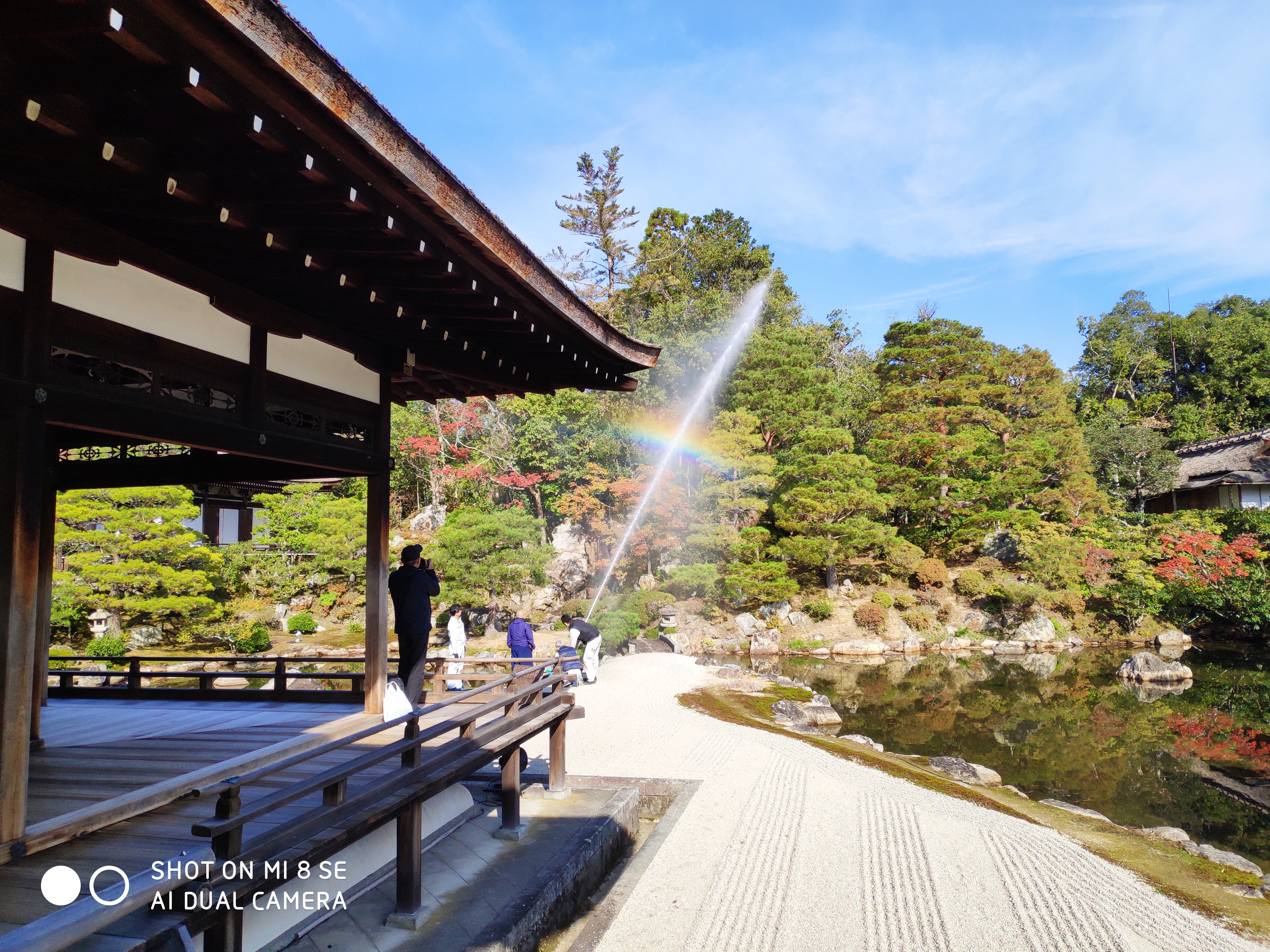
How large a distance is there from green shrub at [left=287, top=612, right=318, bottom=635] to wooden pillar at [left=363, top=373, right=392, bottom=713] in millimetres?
13393

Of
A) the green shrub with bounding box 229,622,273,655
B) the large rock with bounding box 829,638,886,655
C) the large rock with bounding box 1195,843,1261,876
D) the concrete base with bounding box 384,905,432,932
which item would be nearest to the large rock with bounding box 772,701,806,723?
the large rock with bounding box 1195,843,1261,876

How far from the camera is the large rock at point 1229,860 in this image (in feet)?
19.5

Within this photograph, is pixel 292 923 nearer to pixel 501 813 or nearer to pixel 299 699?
pixel 501 813

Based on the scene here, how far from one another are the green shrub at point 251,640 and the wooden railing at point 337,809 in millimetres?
12146

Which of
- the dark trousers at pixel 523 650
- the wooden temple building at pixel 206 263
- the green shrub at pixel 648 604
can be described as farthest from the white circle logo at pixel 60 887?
the green shrub at pixel 648 604

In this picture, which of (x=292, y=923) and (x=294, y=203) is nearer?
(x=294, y=203)

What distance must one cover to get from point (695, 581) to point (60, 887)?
1715cm

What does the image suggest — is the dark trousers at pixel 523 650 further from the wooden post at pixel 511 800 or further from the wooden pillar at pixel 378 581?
the wooden post at pixel 511 800

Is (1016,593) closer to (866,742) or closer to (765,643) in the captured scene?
(765,643)

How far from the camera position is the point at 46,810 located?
127 inches

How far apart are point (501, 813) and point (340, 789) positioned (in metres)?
2.34

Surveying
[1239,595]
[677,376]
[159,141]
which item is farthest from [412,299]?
[1239,595]

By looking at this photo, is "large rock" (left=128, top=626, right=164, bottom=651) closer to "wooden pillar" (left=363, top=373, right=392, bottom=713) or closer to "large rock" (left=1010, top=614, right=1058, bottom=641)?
"wooden pillar" (left=363, top=373, right=392, bottom=713)

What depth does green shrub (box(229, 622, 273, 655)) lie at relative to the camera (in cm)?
1483
